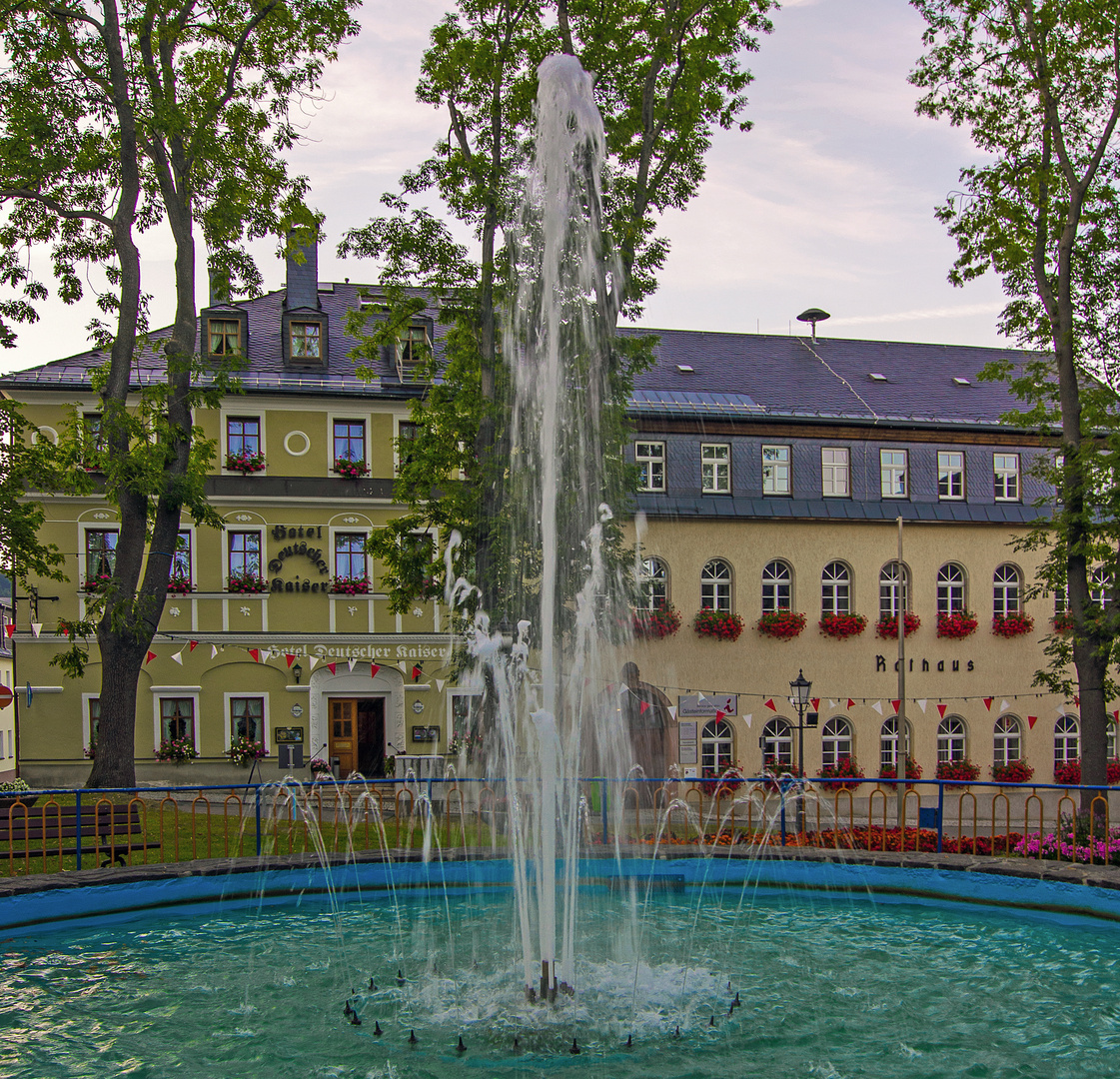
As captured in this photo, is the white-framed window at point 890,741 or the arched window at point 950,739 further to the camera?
the arched window at point 950,739

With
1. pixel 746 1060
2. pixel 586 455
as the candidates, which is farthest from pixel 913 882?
pixel 586 455

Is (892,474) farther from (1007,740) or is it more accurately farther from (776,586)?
(1007,740)

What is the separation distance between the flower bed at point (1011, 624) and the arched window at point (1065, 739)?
9.53 ft

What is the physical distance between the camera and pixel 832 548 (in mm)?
28688

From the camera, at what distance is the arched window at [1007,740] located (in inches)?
1144

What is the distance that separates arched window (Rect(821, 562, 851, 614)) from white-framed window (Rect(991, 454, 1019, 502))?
5460mm

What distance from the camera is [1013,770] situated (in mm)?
28469

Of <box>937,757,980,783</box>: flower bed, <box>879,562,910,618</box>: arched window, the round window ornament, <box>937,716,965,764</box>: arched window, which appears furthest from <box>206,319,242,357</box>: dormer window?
<box>937,757,980,783</box>: flower bed

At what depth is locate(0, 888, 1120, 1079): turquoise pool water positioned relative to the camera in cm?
647

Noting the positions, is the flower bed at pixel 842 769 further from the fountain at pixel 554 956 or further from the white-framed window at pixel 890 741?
the fountain at pixel 554 956

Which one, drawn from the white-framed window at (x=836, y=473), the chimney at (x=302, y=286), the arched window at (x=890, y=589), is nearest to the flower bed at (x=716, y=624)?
the arched window at (x=890, y=589)

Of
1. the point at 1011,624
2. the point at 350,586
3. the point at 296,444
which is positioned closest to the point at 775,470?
the point at 1011,624

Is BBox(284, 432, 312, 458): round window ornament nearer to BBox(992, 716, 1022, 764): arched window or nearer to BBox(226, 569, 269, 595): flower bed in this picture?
BBox(226, 569, 269, 595): flower bed

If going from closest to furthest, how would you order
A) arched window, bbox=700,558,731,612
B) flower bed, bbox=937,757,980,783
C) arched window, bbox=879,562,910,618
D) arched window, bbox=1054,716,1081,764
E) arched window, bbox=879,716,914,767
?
flower bed, bbox=937,757,980,783, arched window, bbox=700,558,731,612, arched window, bbox=879,716,914,767, arched window, bbox=879,562,910,618, arched window, bbox=1054,716,1081,764
